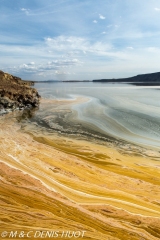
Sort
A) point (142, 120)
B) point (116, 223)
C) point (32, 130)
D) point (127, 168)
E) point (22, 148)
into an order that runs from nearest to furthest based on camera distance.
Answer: point (116, 223) < point (127, 168) < point (22, 148) < point (32, 130) < point (142, 120)

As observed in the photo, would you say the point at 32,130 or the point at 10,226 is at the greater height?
the point at 32,130

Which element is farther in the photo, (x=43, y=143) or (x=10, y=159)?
(x=43, y=143)

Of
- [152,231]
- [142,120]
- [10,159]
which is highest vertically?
[142,120]

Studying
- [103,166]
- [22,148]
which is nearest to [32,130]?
[22,148]

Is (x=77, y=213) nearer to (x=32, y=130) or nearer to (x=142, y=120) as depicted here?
(x=32, y=130)

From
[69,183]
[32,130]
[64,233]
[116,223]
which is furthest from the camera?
[32,130]

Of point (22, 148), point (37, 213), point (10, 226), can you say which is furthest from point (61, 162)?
point (10, 226)
